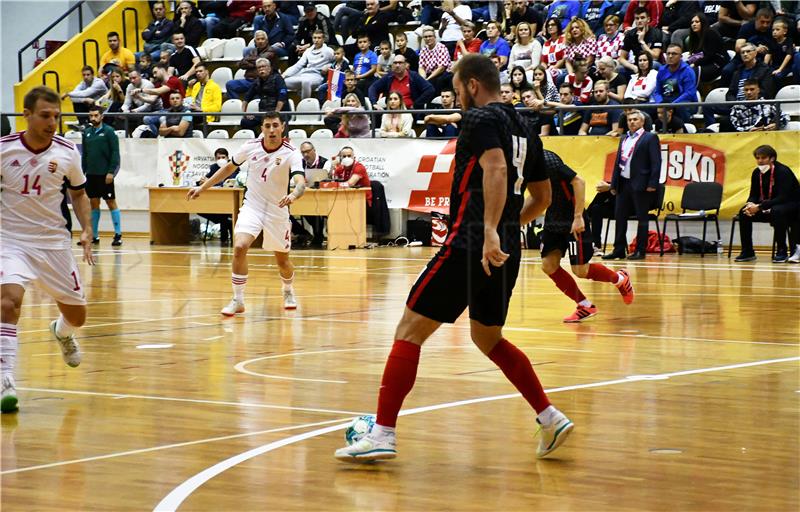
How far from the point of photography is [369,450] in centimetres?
582

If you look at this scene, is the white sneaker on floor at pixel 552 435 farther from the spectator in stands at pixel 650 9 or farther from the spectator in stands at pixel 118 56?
the spectator in stands at pixel 118 56

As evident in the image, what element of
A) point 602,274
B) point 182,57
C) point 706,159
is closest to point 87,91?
point 182,57

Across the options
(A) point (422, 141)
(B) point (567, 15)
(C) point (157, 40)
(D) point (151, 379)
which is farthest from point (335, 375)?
(C) point (157, 40)

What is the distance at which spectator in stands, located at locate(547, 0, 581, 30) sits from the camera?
2370cm

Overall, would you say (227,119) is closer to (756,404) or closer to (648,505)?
(756,404)

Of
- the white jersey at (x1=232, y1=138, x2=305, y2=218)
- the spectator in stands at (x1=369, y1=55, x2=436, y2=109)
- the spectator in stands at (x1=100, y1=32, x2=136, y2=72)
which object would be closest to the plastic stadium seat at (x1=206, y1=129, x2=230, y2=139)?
the spectator in stands at (x1=369, y1=55, x2=436, y2=109)

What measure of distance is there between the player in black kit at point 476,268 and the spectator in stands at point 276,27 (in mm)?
21149

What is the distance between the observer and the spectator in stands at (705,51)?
21.0 m

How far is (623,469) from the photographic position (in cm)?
570

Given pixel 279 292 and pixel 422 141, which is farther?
pixel 422 141

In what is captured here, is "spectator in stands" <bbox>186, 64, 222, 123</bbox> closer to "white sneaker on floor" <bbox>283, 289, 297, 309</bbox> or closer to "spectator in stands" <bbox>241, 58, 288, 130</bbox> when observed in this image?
"spectator in stands" <bbox>241, 58, 288, 130</bbox>

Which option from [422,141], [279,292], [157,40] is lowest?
[279,292]

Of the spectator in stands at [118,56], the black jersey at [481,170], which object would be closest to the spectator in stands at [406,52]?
the spectator in stands at [118,56]

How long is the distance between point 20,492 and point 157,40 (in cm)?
2545
